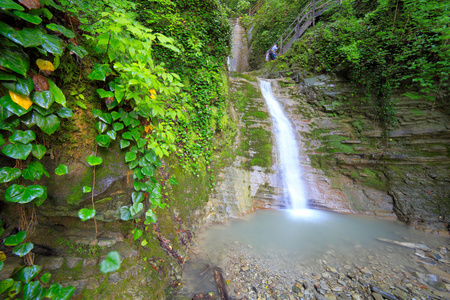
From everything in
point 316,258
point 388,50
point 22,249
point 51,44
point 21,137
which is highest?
point 388,50

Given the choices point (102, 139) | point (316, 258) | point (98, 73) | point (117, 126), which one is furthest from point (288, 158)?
point (98, 73)

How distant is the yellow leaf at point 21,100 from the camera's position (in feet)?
3.48

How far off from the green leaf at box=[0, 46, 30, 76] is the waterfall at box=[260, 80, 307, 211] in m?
6.07

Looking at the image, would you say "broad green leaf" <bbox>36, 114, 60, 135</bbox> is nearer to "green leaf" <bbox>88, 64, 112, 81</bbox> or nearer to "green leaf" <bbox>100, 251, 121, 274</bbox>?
"green leaf" <bbox>88, 64, 112, 81</bbox>

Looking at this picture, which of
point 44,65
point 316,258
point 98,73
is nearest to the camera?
point 44,65

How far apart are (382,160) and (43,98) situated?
8.19 m

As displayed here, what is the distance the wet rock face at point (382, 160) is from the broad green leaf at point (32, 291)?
20.6 feet

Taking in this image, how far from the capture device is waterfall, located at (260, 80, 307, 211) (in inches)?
225

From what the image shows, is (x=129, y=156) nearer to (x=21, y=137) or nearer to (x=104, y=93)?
(x=104, y=93)

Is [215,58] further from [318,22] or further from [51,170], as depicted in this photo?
[318,22]

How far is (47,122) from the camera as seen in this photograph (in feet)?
3.99

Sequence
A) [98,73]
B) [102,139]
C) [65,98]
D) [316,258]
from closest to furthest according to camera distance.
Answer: [65,98] < [98,73] < [102,139] < [316,258]

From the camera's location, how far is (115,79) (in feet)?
5.42

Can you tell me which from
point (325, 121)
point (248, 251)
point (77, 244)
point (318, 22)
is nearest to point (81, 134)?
point (77, 244)
